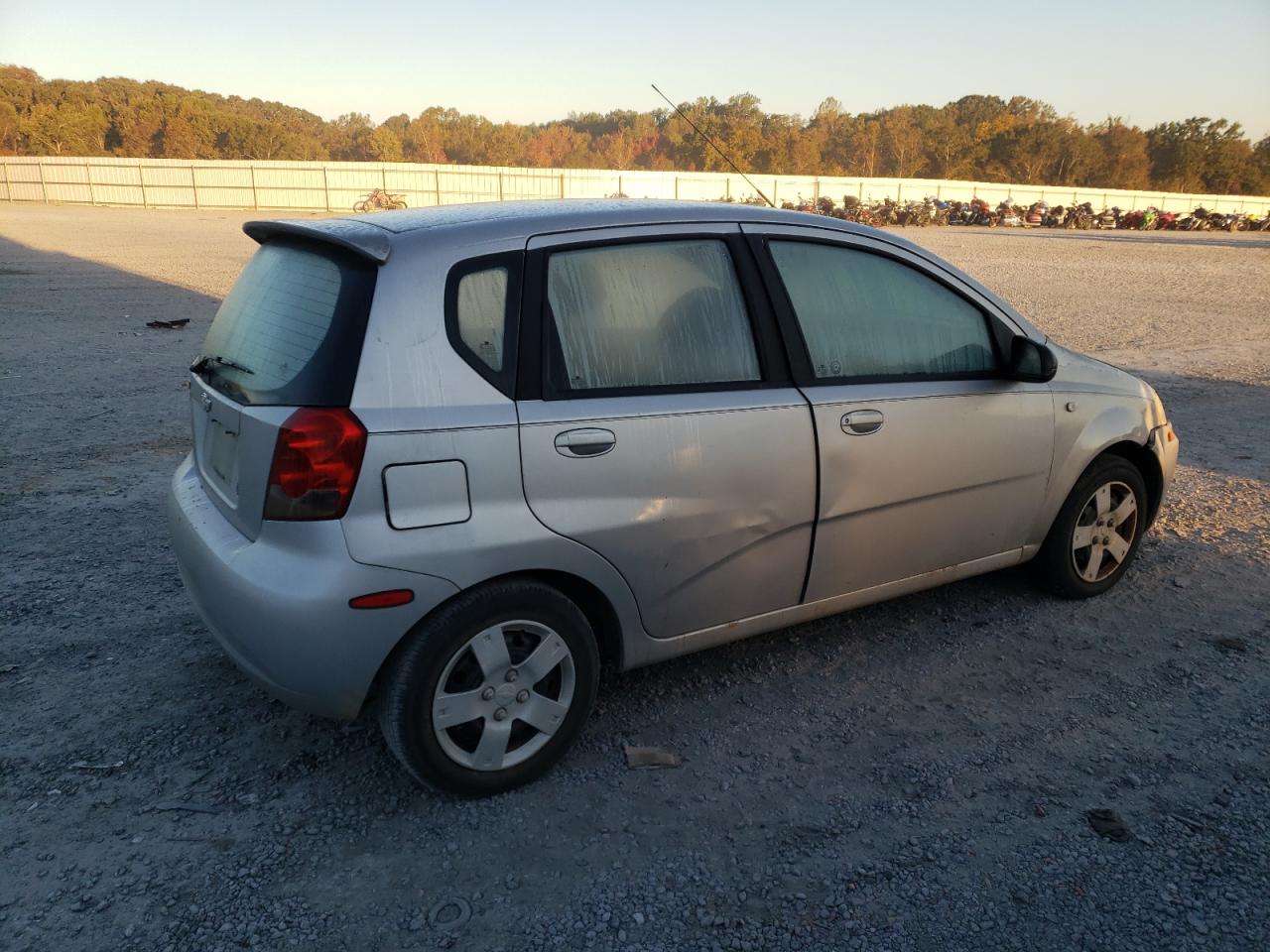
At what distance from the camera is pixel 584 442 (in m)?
2.74

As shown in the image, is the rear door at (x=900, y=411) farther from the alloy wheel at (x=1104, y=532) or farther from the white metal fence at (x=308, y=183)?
the white metal fence at (x=308, y=183)

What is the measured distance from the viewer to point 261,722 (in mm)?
3188

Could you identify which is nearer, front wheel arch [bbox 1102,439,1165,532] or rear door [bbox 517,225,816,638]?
rear door [bbox 517,225,816,638]

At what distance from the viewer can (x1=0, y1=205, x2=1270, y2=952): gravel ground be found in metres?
2.35

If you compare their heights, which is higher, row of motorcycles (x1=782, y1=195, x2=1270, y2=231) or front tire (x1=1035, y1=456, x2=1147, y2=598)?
row of motorcycles (x1=782, y1=195, x2=1270, y2=231)

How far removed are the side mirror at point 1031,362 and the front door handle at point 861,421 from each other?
0.74m

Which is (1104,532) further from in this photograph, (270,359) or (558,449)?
(270,359)

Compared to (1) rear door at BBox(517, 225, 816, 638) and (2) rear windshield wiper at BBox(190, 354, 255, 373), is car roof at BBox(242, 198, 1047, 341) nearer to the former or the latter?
(1) rear door at BBox(517, 225, 816, 638)

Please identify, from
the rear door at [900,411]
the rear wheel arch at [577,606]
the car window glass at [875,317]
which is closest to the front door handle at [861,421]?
the rear door at [900,411]

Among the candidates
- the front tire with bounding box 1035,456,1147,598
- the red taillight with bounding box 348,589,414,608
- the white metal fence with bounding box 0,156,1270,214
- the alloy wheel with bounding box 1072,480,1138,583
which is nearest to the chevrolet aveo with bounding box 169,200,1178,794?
the red taillight with bounding box 348,589,414,608

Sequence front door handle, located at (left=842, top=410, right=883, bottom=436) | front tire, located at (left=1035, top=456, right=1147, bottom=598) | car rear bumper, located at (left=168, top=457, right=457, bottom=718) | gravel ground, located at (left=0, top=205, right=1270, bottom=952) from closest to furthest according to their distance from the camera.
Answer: gravel ground, located at (left=0, top=205, right=1270, bottom=952) < car rear bumper, located at (left=168, top=457, right=457, bottom=718) < front door handle, located at (left=842, top=410, right=883, bottom=436) < front tire, located at (left=1035, top=456, right=1147, bottom=598)

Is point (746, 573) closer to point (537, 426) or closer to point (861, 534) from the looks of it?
point (861, 534)

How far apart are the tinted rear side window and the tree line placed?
215ft

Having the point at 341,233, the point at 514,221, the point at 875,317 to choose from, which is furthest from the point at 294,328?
the point at 875,317
